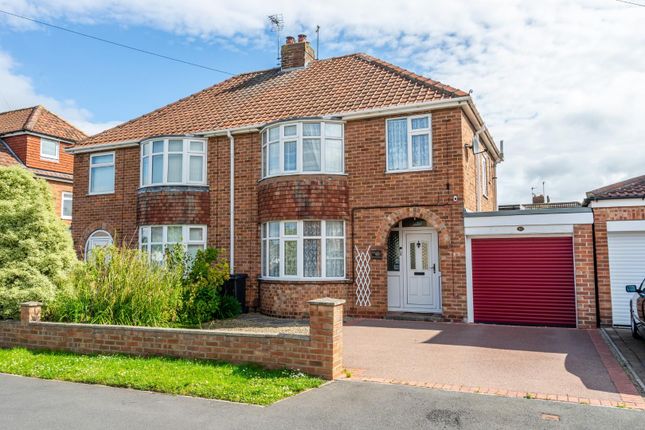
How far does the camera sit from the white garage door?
35.3 feet

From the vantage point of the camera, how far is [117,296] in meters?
9.09

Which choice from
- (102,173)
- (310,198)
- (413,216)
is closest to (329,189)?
(310,198)

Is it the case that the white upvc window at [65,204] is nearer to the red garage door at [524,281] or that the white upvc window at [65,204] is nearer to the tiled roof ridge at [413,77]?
the tiled roof ridge at [413,77]

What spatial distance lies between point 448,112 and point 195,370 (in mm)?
8727

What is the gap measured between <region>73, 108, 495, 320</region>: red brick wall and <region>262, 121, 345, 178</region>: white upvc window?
0.75 ft

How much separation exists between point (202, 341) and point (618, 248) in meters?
9.08

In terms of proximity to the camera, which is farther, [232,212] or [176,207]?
[176,207]

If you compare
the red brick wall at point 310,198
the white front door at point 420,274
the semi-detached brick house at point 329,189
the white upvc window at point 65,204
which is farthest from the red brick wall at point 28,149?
the white front door at point 420,274

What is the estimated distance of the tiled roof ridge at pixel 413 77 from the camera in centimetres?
1243

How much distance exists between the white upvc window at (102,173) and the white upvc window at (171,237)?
2.78 m

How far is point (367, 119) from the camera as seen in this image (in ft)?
43.1

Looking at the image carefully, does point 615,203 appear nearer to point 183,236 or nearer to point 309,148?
point 309,148

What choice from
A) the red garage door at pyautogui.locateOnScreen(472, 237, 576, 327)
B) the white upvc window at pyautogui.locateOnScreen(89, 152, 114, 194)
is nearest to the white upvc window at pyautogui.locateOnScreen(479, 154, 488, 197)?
the red garage door at pyautogui.locateOnScreen(472, 237, 576, 327)

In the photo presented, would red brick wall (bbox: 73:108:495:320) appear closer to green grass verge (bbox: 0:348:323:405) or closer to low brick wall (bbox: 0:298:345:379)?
low brick wall (bbox: 0:298:345:379)
